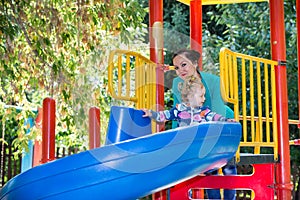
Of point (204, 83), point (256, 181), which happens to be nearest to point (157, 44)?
point (204, 83)

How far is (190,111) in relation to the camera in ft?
11.0

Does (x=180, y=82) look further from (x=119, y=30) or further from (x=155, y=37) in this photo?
(x=119, y=30)

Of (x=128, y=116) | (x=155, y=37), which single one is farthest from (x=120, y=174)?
(x=155, y=37)

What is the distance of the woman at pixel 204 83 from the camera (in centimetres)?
345

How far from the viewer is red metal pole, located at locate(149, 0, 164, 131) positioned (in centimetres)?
408

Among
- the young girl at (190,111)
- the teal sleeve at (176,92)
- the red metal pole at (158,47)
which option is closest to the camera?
the young girl at (190,111)

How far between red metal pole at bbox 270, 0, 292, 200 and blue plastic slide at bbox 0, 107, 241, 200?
1.01m

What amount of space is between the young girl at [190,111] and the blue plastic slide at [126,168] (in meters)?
0.56

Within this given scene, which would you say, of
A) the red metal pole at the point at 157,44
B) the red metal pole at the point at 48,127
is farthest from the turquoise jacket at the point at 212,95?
the red metal pole at the point at 48,127

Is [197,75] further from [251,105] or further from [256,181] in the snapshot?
[256,181]

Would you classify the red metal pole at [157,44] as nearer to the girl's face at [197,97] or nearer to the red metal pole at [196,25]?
the red metal pole at [196,25]

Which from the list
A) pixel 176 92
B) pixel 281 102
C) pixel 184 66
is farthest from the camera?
pixel 176 92

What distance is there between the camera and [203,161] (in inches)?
105

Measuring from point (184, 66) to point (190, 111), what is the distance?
31 cm
